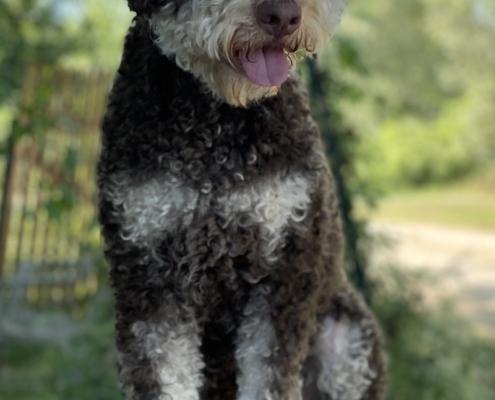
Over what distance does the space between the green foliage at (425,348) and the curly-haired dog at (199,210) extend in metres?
2.88

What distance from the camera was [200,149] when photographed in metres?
1.96

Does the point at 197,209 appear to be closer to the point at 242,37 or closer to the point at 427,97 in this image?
the point at 242,37

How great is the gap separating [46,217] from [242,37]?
14.7 ft

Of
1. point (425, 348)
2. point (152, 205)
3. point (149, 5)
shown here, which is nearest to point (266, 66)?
point (149, 5)

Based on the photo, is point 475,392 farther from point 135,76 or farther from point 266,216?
point 135,76

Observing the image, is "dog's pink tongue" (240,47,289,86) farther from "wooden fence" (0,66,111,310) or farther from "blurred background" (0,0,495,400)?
"wooden fence" (0,66,111,310)

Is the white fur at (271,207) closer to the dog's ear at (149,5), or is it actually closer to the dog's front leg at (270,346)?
the dog's front leg at (270,346)

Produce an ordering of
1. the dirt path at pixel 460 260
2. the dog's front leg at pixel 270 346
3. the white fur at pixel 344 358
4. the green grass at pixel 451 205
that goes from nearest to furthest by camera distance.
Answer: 1. the dog's front leg at pixel 270 346
2. the white fur at pixel 344 358
3. the dirt path at pixel 460 260
4. the green grass at pixel 451 205

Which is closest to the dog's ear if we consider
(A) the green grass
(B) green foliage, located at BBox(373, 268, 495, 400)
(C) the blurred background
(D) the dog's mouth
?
(D) the dog's mouth

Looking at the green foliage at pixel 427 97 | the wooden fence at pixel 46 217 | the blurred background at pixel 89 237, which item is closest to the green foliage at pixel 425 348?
the blurred background at pixel 89 237

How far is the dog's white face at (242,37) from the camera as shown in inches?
67.1

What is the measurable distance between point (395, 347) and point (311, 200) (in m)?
3.54

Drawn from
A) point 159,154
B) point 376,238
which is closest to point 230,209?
point 159,154

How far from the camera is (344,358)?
2428 mm
